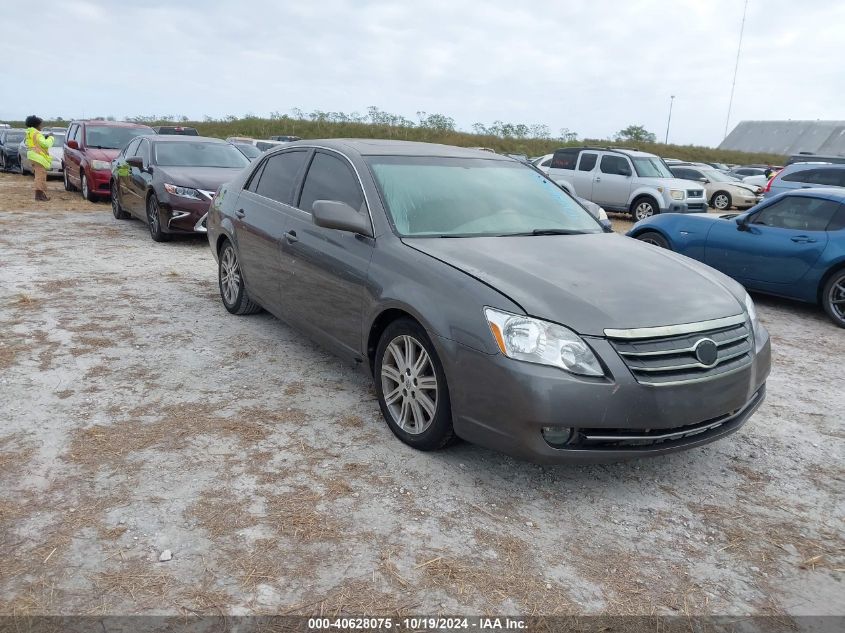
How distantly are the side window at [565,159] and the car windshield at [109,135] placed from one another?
402 inches

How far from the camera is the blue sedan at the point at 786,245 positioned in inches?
307

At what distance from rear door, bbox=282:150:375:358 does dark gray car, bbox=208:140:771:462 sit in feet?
0.05

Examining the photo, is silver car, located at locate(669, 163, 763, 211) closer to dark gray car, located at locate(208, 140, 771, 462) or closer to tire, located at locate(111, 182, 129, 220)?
tire, located at locate(111, 182, 129, 220)

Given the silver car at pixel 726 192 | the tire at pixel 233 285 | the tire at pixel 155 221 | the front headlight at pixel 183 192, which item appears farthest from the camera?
the silver car at pixel 726 192

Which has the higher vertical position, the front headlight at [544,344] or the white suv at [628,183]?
the white suv at [628,183]

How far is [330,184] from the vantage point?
5.00m

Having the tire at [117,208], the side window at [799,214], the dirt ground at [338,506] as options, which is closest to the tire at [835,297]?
the side window at [799,214]

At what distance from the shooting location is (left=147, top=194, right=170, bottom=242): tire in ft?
34.4

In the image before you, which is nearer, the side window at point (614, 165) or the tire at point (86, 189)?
the tire at point (86, 189)

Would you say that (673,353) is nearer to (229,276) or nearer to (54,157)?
(229,276)

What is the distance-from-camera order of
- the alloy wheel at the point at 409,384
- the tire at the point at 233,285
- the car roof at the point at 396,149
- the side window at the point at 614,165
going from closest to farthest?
the alloy wheel at the point at 409,384 < the car roof at the point at 396,149 < the tire at the point at 233,285 < the side window at the point at 614,165

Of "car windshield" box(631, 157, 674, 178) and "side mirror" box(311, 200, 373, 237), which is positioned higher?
"car windshield" box(631, 157, 674, 178)

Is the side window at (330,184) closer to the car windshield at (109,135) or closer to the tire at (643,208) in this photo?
the car windshield at (109,135)

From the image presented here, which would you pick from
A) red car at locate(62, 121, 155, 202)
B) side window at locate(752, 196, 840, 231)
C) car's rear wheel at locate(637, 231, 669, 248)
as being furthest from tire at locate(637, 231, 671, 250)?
red car at locate(62, 121, 155, 202)
